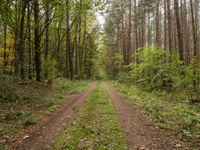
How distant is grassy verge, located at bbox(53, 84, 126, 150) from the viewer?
5.02 meters

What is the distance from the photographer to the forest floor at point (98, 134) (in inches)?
199

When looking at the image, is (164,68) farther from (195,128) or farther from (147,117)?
(195,128)

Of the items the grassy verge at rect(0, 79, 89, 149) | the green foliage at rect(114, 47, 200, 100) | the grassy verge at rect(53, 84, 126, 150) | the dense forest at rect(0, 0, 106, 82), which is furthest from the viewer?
the dense forest at rect(0, 0, 106, 82)

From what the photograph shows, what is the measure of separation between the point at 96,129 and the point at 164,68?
10636 millimetres

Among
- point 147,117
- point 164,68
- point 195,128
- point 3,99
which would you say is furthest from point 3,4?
point 164,68

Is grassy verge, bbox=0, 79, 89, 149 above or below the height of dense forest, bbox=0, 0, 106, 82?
below

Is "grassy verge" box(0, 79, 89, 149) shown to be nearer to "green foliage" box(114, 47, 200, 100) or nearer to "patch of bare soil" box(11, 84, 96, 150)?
"patch of bare soil" box(11, 84, 96, 150)

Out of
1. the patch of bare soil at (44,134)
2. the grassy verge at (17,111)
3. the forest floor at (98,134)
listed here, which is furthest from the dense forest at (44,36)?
the forest floor at (98,134)

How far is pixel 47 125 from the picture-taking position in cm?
677

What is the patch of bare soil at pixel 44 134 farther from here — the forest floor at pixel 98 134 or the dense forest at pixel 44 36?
the dense forest at pixel 44 36

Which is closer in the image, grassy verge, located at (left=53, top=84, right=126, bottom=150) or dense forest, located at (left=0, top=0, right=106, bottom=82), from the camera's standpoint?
grassy verge, located at (left=53, top=84, right=126, bottom=150)

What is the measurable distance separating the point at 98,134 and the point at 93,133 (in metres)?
0.17

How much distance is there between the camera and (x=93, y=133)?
233 inches

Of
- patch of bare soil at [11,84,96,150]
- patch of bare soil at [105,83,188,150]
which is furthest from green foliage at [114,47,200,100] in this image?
patch of bare soil at [11,84,96,150]
